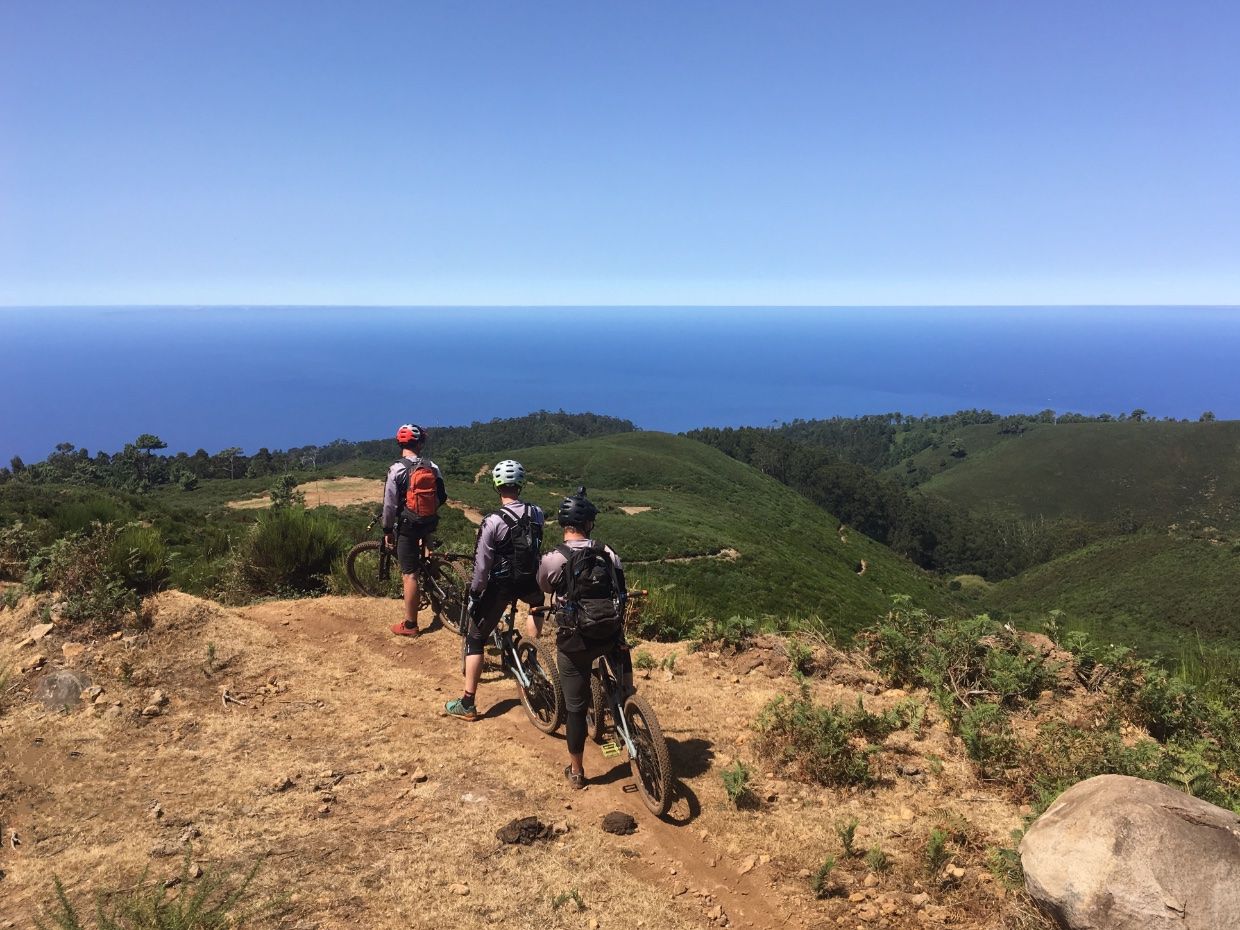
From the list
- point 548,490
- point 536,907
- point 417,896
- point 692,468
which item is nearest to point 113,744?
point 417,896

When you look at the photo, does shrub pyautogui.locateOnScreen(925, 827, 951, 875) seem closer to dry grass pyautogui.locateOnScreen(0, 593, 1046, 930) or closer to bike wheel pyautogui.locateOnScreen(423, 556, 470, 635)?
dry grass pyautogui.locateOnScreen(0, 593, 1046, 930)

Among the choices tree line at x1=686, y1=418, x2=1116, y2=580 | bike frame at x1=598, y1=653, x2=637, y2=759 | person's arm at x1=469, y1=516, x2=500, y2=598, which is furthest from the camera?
tree line at x1=686, y1=418, x2=1116, y2=580

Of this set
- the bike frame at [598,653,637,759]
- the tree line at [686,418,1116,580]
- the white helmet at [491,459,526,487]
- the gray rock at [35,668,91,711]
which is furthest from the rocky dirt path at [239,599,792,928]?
the tree line at [686,418,1116,580]

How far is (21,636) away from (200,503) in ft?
205

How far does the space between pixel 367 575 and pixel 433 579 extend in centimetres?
184

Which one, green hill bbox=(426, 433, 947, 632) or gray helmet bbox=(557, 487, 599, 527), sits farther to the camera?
green hill bbox=(426, 433, 947, 632)

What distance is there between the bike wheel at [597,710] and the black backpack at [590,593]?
65 centimetres

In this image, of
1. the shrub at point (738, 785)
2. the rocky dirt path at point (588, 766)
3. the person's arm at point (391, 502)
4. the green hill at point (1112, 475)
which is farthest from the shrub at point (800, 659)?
the green hill at point (1112, 475)

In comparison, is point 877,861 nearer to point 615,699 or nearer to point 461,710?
point 615,699

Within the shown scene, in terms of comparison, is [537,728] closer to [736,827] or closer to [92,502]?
[736,827]

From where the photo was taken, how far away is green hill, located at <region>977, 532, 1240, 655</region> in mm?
46844

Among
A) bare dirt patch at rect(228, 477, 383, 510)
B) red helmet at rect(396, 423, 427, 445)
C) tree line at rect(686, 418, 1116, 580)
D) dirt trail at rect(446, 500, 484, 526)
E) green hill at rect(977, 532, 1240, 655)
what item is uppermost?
red helmet at rect(396, 423, 427, 445)

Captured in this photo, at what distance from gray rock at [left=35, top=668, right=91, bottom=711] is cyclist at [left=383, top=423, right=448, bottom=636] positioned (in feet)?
9.60

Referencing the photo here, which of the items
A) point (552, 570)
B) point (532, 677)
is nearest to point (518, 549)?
point (552, 570)
